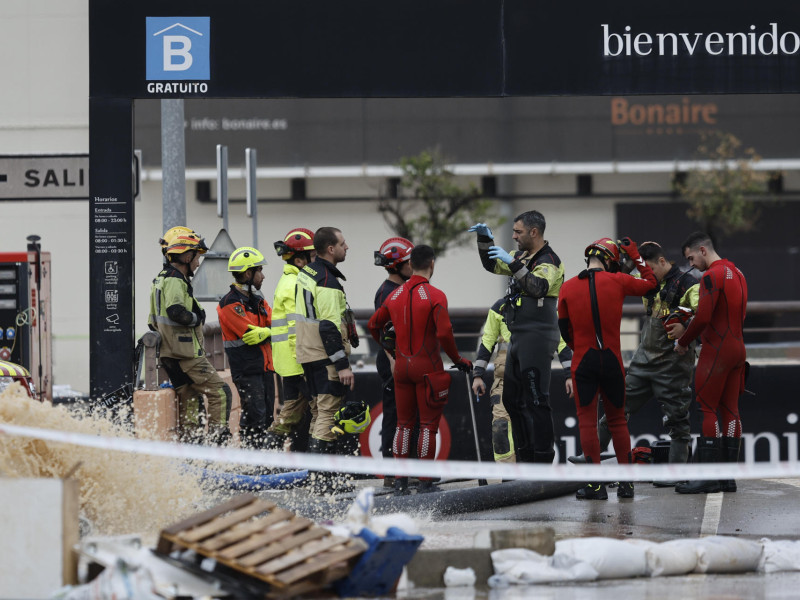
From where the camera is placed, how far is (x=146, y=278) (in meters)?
32.9

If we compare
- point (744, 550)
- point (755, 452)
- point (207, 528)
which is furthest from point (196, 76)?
point (755, 452)

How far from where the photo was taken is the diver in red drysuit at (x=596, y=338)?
890cm

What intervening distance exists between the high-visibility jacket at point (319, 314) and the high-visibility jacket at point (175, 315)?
1.10m

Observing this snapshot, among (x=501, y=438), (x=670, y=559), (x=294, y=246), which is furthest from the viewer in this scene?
(x=294, y=246)

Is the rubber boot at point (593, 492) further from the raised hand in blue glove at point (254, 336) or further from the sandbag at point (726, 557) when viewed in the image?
the raised hand in blue glove at point (254, 336)

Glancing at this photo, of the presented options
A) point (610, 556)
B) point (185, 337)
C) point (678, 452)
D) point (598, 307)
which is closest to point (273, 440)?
point (185, 337)

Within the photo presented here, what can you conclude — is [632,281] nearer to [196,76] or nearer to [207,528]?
[196,76]

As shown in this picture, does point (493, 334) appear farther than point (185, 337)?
No

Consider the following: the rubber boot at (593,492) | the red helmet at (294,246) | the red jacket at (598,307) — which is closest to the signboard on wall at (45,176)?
the red helmet at (294,246)

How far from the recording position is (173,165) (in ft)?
40.1

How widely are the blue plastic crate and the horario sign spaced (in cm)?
418

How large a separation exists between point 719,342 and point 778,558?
276 cm

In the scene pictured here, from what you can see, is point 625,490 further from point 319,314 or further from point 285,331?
point 285,331

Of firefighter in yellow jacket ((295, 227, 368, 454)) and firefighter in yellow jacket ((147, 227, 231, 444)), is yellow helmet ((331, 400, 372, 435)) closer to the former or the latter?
firefighter in yellow jacket ((295, 227, 368, 454))
